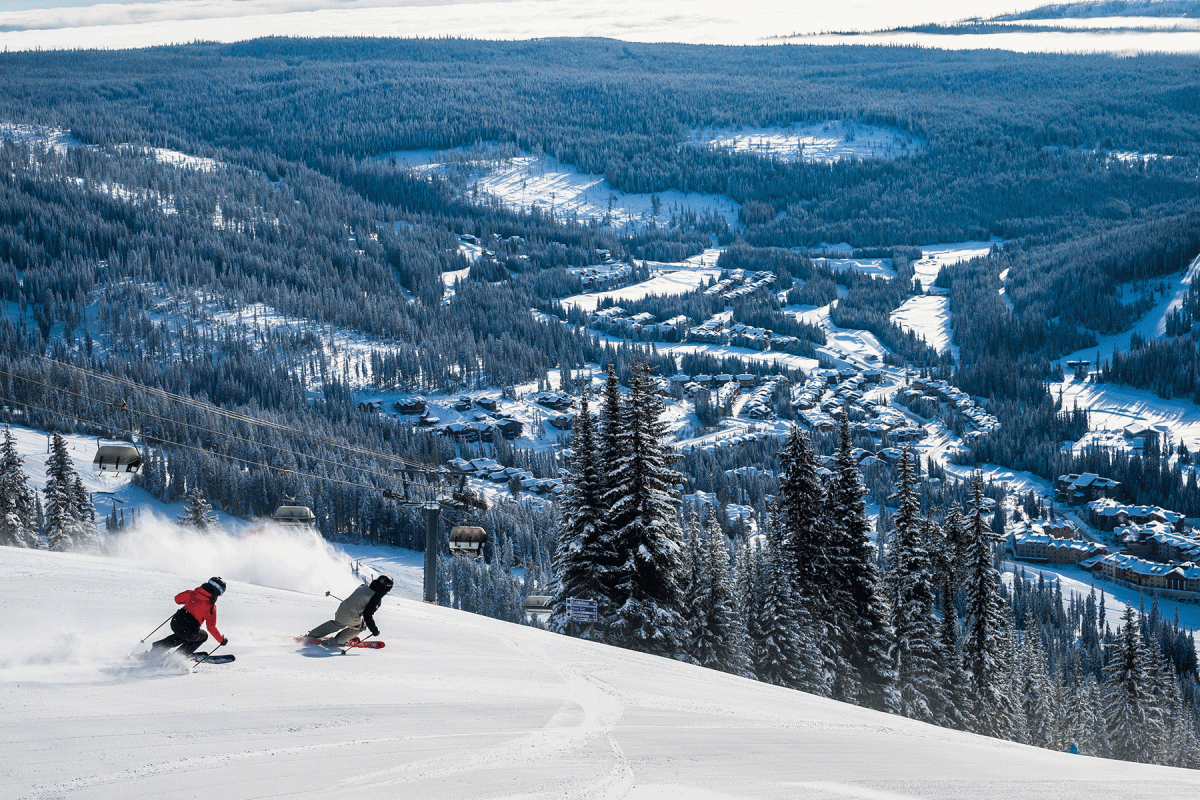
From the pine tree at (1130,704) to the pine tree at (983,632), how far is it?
1166 cm

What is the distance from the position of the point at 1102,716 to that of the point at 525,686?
39.5 m

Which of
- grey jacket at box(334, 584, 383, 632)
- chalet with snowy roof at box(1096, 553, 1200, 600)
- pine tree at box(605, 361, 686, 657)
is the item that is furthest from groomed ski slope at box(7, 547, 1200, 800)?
chalet with snowy roof at box(1096, 553, 1200, 600)

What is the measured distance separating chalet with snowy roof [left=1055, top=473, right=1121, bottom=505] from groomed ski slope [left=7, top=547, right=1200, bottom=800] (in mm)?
97080

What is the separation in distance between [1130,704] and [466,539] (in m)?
30.4

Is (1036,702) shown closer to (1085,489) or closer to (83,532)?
(83,532)

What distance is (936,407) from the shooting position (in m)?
137

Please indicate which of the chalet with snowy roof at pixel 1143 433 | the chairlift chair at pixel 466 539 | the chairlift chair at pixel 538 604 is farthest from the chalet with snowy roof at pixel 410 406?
the chairlift chair at pixel 466 539

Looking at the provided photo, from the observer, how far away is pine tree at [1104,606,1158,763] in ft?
140

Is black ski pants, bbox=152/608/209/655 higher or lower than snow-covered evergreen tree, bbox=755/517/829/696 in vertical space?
higher

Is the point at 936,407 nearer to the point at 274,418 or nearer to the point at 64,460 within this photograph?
the point at 274,418

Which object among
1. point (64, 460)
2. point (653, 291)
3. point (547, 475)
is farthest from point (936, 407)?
point (64, 460)

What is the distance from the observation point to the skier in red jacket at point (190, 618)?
14.1m

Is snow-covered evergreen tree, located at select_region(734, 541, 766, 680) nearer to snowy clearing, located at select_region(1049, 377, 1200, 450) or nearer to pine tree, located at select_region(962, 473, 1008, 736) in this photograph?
pine tree, located at select_region(962, 473, 1008, 736)

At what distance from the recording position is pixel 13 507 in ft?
157
